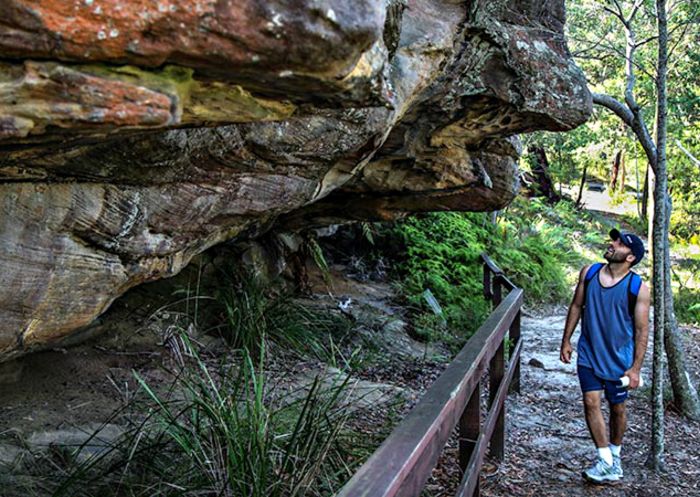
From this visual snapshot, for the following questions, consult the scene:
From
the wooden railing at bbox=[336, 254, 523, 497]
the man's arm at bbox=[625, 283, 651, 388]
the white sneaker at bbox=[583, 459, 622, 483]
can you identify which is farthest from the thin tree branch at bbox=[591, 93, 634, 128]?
the white sneaker at bbox=[583, 459, 622, 483]

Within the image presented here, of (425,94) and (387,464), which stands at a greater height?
(425,94)

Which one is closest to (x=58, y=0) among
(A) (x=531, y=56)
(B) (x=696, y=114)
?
(A) (x=531, y=56)

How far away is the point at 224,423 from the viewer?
346cm

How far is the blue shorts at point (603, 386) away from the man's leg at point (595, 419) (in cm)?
5

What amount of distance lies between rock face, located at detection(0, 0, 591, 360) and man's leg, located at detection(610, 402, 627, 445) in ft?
8.94

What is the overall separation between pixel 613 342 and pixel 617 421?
659mm

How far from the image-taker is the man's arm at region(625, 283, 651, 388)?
5.07 metres

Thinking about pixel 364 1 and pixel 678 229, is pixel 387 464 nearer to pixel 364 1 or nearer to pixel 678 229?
pixel 364 1

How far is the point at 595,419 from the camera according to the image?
5230 millimetres

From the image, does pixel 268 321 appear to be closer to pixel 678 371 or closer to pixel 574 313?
pixel 574 313

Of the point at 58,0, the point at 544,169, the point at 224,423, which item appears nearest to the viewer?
the point at 58,0

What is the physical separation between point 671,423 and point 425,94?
14.6ft

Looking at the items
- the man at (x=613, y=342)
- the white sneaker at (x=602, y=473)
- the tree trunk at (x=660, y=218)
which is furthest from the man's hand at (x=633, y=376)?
the tree trunk at (x=660, y=218)

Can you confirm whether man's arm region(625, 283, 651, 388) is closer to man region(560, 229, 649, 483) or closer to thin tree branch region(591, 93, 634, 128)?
man region(560, 229, 649, 483)
